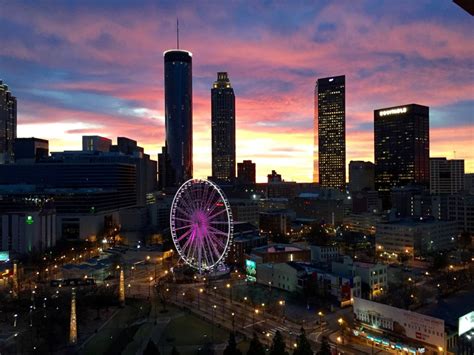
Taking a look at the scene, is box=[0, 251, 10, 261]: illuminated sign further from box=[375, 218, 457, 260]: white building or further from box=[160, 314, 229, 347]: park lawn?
box=[375, 218, 457, 260]: white building

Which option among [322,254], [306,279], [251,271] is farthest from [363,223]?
[306,279]

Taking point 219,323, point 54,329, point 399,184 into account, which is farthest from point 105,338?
point 399,184

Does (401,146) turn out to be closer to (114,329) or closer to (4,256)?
(4,256)

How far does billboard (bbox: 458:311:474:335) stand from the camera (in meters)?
27.2

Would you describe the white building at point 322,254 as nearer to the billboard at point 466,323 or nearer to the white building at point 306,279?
the white building at point 306,279

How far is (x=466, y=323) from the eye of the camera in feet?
90.4

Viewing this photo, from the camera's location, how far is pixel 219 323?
35.6 meters

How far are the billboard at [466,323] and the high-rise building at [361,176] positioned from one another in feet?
530

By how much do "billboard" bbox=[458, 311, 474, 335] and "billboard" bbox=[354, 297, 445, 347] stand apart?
3.52 feet

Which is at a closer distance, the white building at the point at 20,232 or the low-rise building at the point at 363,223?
the white building at the point at 20,232

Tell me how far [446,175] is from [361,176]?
1297 inches

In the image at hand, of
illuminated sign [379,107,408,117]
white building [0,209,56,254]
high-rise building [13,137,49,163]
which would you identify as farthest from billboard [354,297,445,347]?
illuminated sign [379,107,408,117]

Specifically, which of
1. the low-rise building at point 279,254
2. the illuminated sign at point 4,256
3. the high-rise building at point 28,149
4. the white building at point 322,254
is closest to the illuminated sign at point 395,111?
the high-rise building at point 28,149

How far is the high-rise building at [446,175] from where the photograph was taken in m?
172
